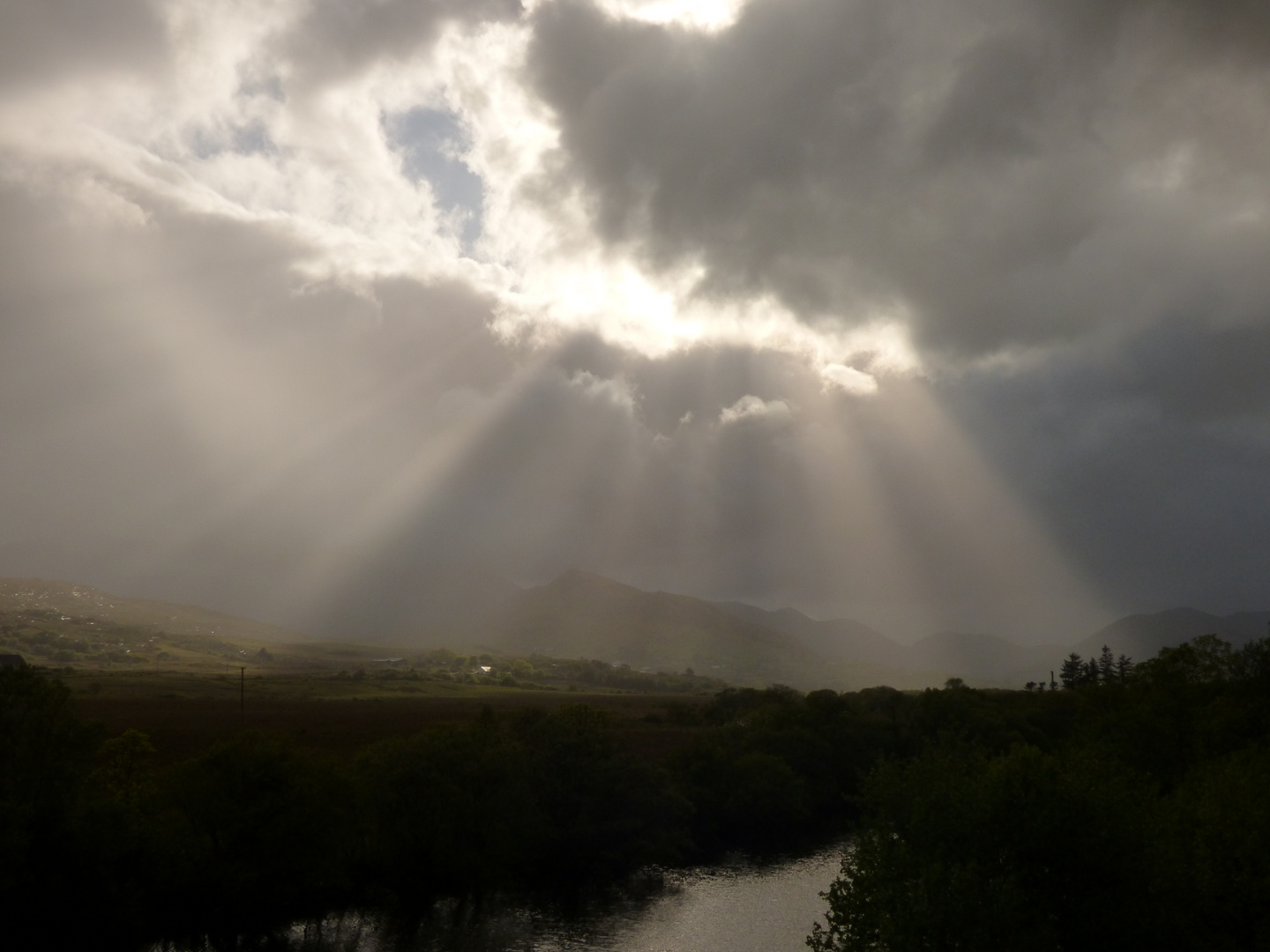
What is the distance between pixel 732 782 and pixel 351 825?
47175mm

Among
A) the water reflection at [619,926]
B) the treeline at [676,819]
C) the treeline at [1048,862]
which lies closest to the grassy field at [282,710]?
the treeline at [676,819]

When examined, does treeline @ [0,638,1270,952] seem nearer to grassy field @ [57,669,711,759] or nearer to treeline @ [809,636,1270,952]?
treeline @ [809,636,1270,952]

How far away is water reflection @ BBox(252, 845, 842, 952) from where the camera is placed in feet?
196

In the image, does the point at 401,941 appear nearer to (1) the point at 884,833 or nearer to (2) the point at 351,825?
(2) the point at 351,825

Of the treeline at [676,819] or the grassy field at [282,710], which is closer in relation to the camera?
the treeline at [676,819]

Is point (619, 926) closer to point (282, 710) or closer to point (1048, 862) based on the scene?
point (1048, 862)

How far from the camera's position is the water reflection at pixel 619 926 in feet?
196

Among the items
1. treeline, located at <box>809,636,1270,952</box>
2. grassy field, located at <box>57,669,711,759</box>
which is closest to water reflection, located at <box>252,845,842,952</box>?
grassy field, located at <box>57,669,711,759</box>

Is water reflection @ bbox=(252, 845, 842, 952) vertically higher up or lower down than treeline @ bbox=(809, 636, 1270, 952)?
lower down

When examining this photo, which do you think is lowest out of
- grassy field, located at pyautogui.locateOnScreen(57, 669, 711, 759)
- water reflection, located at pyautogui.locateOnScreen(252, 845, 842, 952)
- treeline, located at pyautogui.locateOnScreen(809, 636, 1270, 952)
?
water reflection, located at pyautogui.locateOnScreen(252, 845, 842, 952)

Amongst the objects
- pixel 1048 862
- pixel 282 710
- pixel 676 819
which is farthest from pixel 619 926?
pixel 282 710

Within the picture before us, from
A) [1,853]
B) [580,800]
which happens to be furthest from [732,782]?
[1,853]

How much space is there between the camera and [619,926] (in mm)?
65812

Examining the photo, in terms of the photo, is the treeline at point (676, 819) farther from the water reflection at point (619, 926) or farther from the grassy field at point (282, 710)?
the grassy field at point (282, 710)
